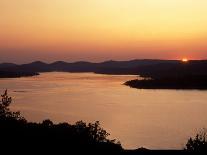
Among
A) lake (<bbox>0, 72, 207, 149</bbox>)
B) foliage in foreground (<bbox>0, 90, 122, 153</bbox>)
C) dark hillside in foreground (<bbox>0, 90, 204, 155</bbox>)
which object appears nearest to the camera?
dark hillside in foreground (<bbox>0, 90, 204, 155</bbox>)

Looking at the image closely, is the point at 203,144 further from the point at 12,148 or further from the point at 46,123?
the point at 46,123

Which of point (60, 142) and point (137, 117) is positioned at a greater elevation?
point (60, 142)

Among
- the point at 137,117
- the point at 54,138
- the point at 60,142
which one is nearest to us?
the point at 60,142

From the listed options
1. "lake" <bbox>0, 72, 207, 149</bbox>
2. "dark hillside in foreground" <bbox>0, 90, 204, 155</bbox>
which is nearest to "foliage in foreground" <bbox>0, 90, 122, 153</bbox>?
"dark hillside in foreground" <bbox>0, 90, 204, 155</bbox>

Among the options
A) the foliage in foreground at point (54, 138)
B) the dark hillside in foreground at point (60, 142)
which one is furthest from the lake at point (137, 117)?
the dark hillside in foreground at point (60, 142)

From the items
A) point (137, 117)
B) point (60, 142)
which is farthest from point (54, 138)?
point (137, 117)

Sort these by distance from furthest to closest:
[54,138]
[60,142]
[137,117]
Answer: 1. [137,117]
2. [54,138]
3. [60,142]

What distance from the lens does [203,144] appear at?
78.0 feet

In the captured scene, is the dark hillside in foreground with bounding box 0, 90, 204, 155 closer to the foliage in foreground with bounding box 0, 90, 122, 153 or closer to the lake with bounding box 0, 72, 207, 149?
the foliage in foreground with bounding box 0, 90, 122, 153

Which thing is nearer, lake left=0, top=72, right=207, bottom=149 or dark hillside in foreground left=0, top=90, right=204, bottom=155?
dark hillside in foreground left=0, top=90, right=204, bottom=155

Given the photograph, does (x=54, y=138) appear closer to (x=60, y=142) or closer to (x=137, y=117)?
(x=60, y=142)

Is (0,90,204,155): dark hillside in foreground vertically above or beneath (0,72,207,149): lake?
above

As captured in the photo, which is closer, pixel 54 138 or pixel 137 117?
pixel 54 138

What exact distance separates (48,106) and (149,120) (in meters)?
21.1
